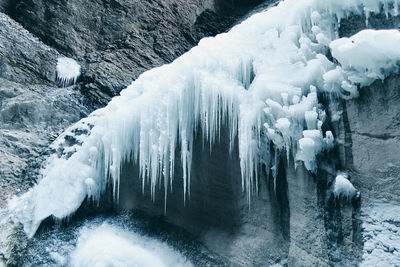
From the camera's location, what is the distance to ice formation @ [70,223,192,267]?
4.36m

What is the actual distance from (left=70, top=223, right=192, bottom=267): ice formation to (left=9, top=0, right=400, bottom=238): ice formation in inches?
18.3

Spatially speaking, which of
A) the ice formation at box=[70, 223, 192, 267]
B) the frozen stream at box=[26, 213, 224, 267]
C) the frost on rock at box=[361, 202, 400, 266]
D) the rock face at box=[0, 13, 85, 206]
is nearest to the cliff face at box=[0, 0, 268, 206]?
the rock face at box=[0, 13, 85, 206]

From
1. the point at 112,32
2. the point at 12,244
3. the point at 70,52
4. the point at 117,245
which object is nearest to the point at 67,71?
the point at 70,52

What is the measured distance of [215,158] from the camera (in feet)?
14.2

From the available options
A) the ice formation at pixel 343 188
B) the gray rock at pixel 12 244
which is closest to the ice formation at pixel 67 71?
the gray rock at pixel 12 244

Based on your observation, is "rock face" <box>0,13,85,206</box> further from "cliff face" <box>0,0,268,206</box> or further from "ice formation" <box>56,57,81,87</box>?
"ice formation" <box>56,57,81,87</box>

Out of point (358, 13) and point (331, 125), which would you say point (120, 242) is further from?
point (358, 13)

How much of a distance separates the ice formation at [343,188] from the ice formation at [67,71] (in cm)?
508

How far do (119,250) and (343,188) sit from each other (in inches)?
104

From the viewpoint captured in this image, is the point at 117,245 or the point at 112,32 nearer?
the point at 117,245

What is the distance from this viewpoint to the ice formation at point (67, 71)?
6.77 m

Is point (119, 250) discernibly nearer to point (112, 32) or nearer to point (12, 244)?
point (12, 244)

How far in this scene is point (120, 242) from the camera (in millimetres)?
4578

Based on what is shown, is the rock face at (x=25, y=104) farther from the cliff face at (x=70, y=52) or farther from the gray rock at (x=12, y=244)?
the gray rock at (x=12, y=244)
